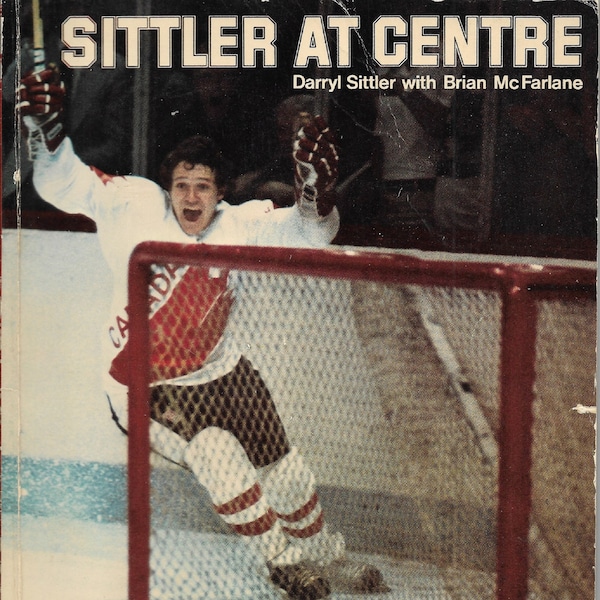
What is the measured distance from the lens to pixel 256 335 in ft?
5.49

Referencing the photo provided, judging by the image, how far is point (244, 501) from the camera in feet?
5.49

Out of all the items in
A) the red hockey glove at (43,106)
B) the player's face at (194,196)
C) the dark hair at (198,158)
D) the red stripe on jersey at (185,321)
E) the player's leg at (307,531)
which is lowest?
the player's leg at (307,531)

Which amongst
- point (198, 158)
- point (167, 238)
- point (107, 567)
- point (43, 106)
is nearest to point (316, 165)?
point (198, 158)

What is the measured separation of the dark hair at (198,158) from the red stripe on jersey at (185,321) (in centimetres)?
20

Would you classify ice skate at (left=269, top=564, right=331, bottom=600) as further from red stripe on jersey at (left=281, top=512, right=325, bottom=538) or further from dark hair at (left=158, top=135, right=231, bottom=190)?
dark hair at (left=158, top=135, right=231, bottom=190)

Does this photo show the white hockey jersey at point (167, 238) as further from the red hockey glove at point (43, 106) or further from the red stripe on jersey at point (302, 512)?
the red stripe on jersey at point (302, 512)

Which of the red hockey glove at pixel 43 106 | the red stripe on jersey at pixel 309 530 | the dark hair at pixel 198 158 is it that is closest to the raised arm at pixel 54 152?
the red hockey glove at pixel 43 106

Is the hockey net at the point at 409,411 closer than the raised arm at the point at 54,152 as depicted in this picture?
Yes

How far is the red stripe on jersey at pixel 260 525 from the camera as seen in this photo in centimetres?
168

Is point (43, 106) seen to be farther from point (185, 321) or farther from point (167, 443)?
point (167, 443)

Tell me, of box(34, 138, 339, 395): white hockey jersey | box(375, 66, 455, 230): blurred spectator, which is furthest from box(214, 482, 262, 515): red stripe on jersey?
box(375, 66, 455, 230): blurred spectator

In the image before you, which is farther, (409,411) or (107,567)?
(107,567)

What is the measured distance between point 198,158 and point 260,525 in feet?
2.54

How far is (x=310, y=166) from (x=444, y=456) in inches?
25.8
